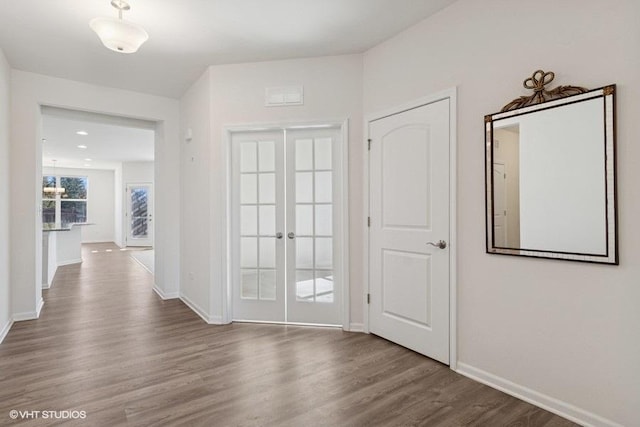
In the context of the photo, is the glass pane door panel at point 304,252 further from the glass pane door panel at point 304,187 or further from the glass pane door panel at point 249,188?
the glass pane door panel at point 249,188

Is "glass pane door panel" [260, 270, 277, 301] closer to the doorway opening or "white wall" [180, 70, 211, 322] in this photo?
"white wall" [180, 70, 211, 322]

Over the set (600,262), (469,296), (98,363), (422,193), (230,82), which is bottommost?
(98,363)

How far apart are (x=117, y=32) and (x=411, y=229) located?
2691 millimetres

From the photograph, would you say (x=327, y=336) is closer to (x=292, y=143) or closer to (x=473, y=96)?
(x=292, y=143)

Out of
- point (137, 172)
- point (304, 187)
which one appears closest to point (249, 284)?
point (304, 187)

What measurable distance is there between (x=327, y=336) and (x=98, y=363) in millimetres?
1928

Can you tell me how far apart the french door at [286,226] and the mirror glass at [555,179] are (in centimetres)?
161

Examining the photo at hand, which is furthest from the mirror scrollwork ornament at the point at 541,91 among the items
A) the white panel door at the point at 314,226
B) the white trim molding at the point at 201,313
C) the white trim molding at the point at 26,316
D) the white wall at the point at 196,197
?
the white trim molding at the point at 26,316

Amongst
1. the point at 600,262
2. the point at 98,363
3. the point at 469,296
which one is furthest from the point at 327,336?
the point at 600,262

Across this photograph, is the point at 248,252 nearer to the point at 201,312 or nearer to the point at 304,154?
the point at 201,312

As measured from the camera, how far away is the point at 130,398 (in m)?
2.16

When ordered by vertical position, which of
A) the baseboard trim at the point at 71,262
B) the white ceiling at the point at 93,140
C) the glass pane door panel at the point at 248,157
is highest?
the white ceiling at the point at 93,140

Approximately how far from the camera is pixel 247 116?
142 inches

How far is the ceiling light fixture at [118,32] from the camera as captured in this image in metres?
2.32
